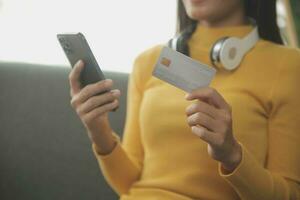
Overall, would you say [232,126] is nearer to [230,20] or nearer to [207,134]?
[207,134]

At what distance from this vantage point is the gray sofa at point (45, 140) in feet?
3.97

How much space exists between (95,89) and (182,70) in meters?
0.22

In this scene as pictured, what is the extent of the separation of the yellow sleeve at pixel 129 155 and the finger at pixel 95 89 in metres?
0.17

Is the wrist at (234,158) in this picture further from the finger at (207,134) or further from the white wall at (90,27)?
the white wall at (90,27)

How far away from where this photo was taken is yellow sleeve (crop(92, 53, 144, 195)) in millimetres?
987

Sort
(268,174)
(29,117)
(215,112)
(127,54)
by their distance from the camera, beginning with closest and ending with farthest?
(215,112) → (268,174) → (29,117) → (127,54)

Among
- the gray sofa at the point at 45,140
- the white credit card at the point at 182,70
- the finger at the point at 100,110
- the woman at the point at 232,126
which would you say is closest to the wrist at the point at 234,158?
the woman at the point at 232,126

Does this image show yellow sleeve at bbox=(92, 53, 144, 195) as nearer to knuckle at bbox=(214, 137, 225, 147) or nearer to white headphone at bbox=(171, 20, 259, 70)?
white headphone at bbox=(171, 20, 259, 70)

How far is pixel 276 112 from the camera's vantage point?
87 centimetres

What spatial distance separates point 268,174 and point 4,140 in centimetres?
80

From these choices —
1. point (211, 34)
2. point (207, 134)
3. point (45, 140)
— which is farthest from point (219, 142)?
point (45, 140)

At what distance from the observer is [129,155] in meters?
1.04

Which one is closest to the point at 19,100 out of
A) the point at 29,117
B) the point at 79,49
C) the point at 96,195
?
the point at 29,117

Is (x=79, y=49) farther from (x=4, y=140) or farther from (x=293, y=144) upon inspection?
(x=4, y=140)
